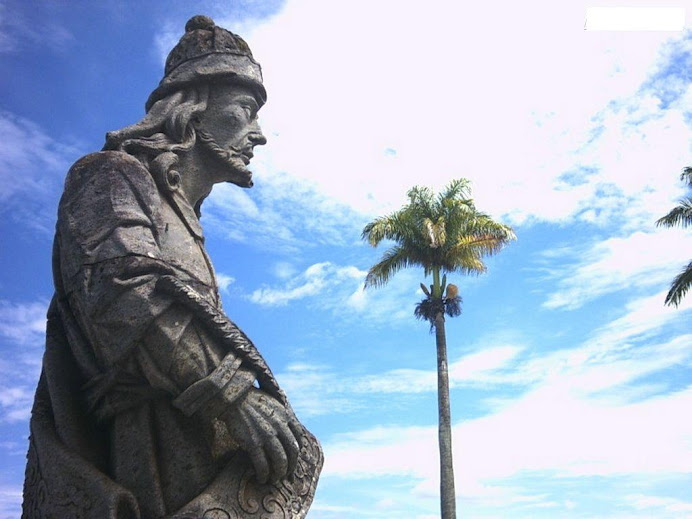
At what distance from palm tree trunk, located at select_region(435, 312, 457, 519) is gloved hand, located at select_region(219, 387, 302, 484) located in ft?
61.8

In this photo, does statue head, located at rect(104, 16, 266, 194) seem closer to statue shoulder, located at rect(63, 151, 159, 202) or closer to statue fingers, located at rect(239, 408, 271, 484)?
statue shoulder, located at rect(63, 151, 159, 202)

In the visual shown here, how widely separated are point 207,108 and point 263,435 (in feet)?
6.18

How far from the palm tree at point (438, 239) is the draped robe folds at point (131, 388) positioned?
20688 millimetres

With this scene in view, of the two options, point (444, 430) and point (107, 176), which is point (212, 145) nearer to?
point (107, 176)

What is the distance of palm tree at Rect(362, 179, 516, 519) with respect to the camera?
24391 mm

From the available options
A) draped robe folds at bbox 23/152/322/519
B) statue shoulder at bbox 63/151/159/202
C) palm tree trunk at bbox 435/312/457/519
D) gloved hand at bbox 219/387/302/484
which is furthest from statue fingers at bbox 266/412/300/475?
palm tree trunk at bbox 435/312/457/519

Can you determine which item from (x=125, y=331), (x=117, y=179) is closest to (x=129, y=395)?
(x=125, y=331)

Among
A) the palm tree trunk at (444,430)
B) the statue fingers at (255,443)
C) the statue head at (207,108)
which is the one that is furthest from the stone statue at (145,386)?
the palm tree trunk at (444,430)

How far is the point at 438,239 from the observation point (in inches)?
968

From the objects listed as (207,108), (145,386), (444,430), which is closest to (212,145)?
(207,108)

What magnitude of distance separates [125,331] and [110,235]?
46 centimetres

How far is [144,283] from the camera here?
10.2ft

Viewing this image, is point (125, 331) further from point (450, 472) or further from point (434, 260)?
point (434, 260)

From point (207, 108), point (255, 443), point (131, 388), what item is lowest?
point (255, 443)
